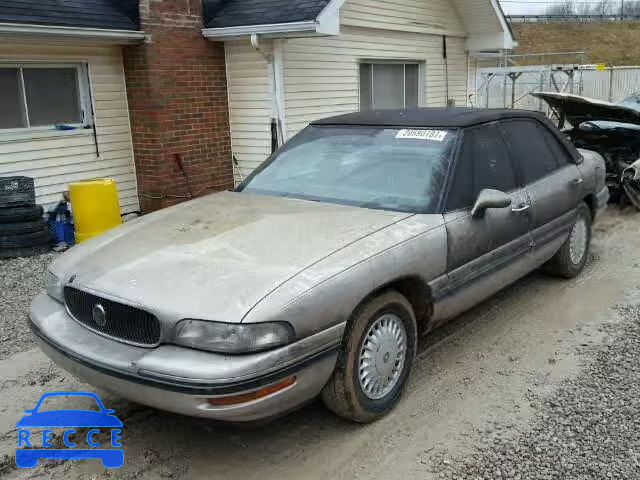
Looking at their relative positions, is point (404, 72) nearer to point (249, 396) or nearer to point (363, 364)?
point (363, 364)

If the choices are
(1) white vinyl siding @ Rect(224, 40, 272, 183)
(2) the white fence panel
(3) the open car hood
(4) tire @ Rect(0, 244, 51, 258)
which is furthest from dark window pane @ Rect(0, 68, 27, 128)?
(2) the white fence panel

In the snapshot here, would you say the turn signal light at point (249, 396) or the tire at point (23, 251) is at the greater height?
the turn signal light at point (249, 396)

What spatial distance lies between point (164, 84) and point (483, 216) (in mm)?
5528

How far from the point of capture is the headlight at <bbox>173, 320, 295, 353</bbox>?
2.79m

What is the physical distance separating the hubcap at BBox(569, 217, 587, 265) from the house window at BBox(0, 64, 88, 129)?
6051mm

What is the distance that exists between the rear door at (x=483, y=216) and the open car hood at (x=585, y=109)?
178 inches

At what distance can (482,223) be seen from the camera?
13.6 feet

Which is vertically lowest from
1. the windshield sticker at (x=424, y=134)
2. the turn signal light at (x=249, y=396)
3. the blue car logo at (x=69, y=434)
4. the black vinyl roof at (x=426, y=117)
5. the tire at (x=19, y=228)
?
the blue car logo at (x=69, y=434)

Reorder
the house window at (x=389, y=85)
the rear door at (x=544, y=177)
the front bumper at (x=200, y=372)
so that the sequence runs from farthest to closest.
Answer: the house window at (x=389, y=85)
the rear door at (x=544, y=177)
the front bumper at (x=200, y=372)

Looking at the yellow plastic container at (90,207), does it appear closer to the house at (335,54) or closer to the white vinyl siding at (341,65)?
the house at (335,54)

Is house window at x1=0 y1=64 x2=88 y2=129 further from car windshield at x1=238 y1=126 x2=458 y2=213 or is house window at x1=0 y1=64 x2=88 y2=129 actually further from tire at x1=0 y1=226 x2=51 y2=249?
car windshield at x1=238 y1=126 x2=458 y2=213

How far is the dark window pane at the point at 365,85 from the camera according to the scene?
1070 centimetres

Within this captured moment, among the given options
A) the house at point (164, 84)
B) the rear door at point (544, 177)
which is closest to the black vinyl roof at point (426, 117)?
the rear door at point (544, 177)

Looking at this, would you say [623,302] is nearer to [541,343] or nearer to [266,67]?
[541,343]
